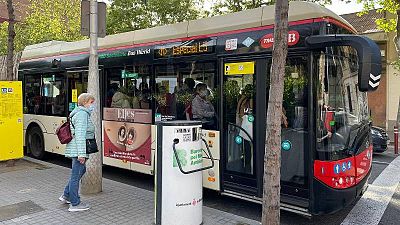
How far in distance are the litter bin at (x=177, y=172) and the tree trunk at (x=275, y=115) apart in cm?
103

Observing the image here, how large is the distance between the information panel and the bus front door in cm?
560

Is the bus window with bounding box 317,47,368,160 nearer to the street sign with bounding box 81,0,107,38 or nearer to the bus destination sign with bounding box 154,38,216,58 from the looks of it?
the bus destination sign with bounding box 154,38,216,58

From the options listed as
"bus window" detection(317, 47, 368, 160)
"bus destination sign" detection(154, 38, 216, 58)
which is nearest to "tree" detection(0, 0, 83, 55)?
"bus destination sign" detection(154, 38, 216, 58)

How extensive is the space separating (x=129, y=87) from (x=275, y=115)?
12.9 ft

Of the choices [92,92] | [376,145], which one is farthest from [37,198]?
[376,145]

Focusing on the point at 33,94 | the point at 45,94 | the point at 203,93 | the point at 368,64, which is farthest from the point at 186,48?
the point at 33,94

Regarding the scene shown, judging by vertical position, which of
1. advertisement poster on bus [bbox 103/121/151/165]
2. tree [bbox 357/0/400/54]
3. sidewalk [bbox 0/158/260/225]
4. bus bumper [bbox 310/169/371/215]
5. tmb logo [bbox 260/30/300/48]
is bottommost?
sidewalk [bbox 0/158/260/225]

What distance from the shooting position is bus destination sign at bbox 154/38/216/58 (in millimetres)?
5917

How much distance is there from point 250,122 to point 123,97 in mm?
2963

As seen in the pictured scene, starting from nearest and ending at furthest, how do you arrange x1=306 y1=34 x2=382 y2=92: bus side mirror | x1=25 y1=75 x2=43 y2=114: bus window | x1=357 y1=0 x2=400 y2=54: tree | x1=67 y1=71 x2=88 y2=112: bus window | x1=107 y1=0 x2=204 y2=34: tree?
x1=306 y1=34 x2=382 y2=92: bus side mirror < x1=67 y1=71 x2=88 y2=112: bus window < x1=25 y1=75 x2=43 y2=114: bus window < x1=357 y1=0 x2=400 y2=54: tree < x1=107 y1=0 x2=204 y2=34: tree

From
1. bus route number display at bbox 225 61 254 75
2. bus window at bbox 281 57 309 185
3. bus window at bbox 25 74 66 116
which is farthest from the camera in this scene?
bus window at bbox 25 74 66 116

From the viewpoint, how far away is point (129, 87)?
723 cm

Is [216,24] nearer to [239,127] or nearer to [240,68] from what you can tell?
[240,68]

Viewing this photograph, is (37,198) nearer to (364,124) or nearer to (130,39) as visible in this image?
(130,39)
